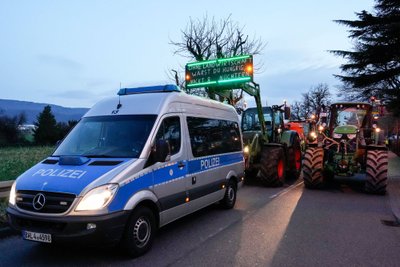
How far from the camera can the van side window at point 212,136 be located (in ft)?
24.5

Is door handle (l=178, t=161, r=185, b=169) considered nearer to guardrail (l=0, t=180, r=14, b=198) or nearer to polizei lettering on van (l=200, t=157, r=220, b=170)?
polizei lettering on van (l=200, t=157, r=220, b=170)

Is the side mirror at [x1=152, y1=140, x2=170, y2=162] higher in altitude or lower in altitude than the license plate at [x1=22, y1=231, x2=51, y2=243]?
higher

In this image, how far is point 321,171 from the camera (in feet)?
39.4

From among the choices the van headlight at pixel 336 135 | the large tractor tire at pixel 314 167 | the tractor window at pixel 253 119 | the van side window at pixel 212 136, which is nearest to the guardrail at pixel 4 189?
the van side window at pixel 212 136

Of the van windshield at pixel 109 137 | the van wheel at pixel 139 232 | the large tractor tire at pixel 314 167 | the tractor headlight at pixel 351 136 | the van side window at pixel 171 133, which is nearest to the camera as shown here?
the van wheel at pixel 139 232

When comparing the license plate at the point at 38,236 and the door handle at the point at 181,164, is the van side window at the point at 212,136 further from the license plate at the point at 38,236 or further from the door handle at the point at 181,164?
the license plate at the point at 38,236

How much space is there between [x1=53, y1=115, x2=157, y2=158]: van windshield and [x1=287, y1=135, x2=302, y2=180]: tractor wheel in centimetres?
885

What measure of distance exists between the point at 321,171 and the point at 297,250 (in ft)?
20.9

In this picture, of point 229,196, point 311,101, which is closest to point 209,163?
point 229,196

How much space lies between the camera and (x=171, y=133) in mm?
6684

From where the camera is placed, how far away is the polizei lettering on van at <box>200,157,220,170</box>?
25.0ft

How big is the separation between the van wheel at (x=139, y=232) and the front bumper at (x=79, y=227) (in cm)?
21

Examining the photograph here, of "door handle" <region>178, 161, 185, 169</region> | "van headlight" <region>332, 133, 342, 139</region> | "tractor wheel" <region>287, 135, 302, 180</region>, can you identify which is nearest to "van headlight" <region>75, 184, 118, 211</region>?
"door handle" <region>178, 161, 185, 169</region>

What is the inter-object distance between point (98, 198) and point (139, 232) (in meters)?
0.91
